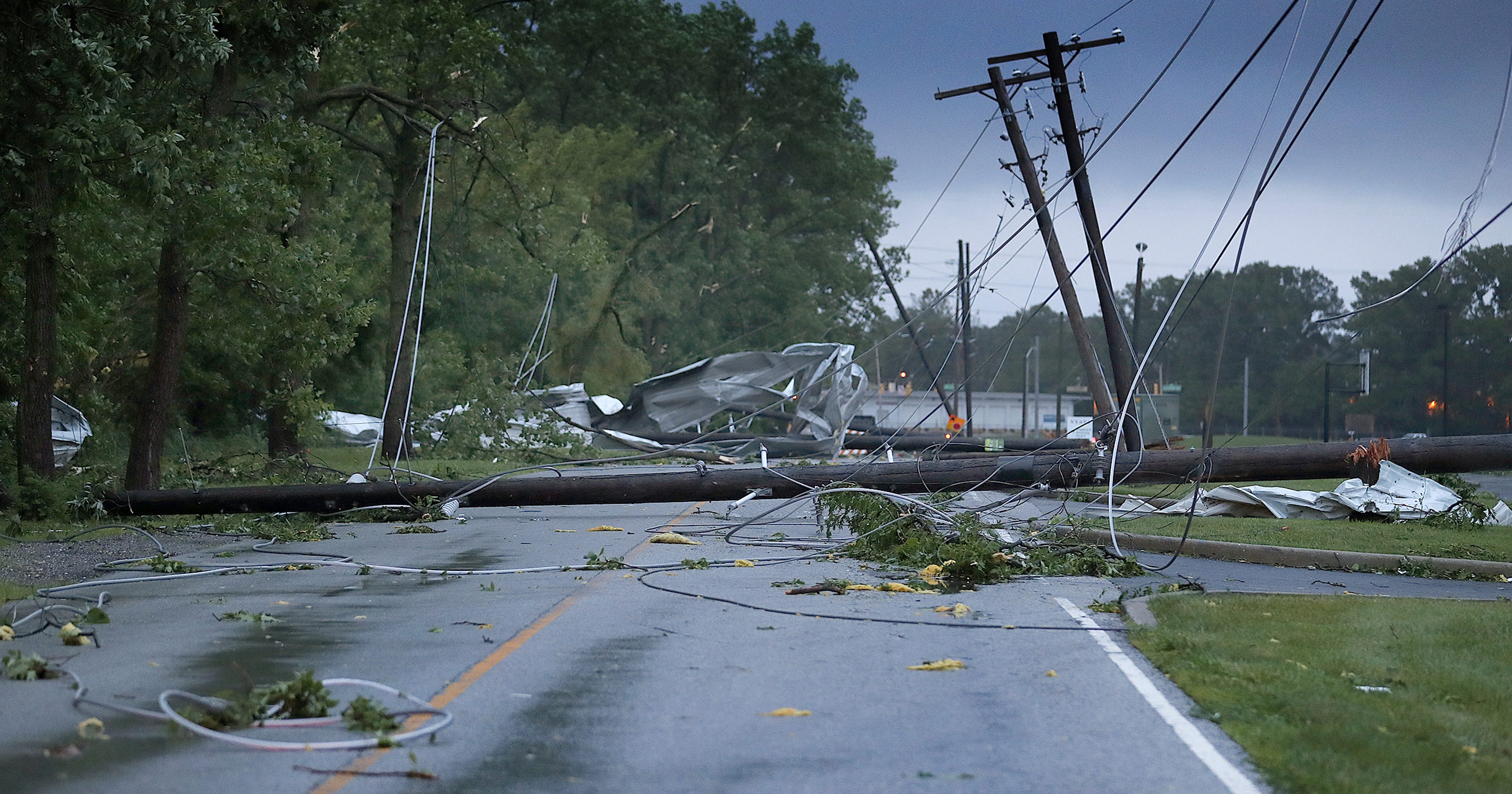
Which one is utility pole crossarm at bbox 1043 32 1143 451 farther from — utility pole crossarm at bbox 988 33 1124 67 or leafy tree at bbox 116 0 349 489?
leafy tree at bbox 116 0 349 489

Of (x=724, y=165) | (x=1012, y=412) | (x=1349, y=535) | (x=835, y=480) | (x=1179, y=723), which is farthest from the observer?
(x=1012, y=412)

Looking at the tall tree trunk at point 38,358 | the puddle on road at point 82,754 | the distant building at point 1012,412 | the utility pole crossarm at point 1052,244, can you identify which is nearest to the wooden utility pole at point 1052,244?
the utility pole crossarm at point 1052,244

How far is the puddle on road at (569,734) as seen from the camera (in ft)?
16.1

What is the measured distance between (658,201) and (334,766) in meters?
58.6

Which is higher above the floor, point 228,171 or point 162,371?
point 228,171

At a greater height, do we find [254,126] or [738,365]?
[254,126]

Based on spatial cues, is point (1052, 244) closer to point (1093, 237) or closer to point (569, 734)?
point (1093, 237)

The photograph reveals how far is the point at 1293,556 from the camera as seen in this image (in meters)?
13.1

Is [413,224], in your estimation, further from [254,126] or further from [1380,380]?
[1380,380]

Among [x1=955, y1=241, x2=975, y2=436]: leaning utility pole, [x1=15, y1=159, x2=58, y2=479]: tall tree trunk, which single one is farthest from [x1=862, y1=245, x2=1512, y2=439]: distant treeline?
[x1=15, y1=159, x2=58, y2=479]: tall tree trunk

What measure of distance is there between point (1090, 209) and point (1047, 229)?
70.6 inches

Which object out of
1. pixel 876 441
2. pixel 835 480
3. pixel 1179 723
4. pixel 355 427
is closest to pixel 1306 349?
pixel 876 441

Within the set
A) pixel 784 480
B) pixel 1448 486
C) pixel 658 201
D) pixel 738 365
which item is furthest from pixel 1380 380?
pixel 784 480

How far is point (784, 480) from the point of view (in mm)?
16766
